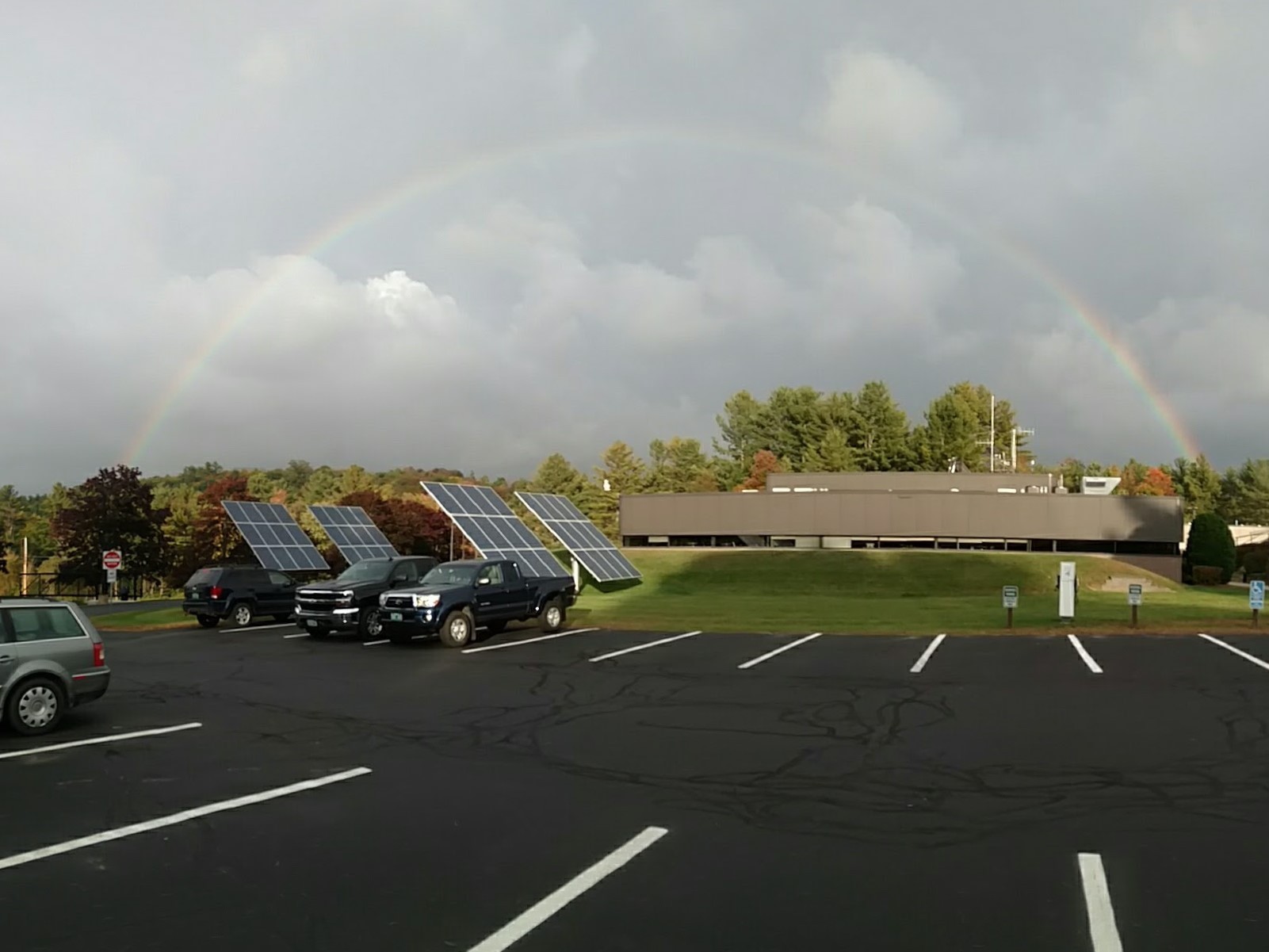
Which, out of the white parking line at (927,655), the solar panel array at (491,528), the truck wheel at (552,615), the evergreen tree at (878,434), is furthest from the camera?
the evergreen tree at (878,434)

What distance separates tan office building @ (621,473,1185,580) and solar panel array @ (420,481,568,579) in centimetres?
3277

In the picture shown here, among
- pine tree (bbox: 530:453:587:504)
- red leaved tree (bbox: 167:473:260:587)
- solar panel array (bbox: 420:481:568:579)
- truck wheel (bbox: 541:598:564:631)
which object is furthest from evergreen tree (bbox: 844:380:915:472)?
truck wheel (bbox: 541:598:564:631)

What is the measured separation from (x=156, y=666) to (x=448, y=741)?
31.7 feet

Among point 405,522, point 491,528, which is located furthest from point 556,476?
point 491,528

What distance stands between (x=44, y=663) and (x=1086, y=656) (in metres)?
16.9

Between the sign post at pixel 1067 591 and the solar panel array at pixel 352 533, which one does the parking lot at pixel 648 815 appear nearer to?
the sign post at pixel 1067 591

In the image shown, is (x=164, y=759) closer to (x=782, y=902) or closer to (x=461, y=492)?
(x=782, y=902)

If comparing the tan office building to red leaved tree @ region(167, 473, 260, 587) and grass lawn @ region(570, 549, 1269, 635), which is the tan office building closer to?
grass lawn @ region(570, 549, 1269, 635)

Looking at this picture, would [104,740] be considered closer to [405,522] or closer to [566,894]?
[566,894]

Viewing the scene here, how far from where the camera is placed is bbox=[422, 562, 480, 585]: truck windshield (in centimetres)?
2264

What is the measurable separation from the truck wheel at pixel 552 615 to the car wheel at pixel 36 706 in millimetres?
13759

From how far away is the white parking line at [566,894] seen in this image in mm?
5395

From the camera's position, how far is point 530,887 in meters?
6.26

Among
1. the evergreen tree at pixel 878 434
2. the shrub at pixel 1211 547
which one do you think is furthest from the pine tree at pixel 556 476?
the shrub at pixel 1211 547
